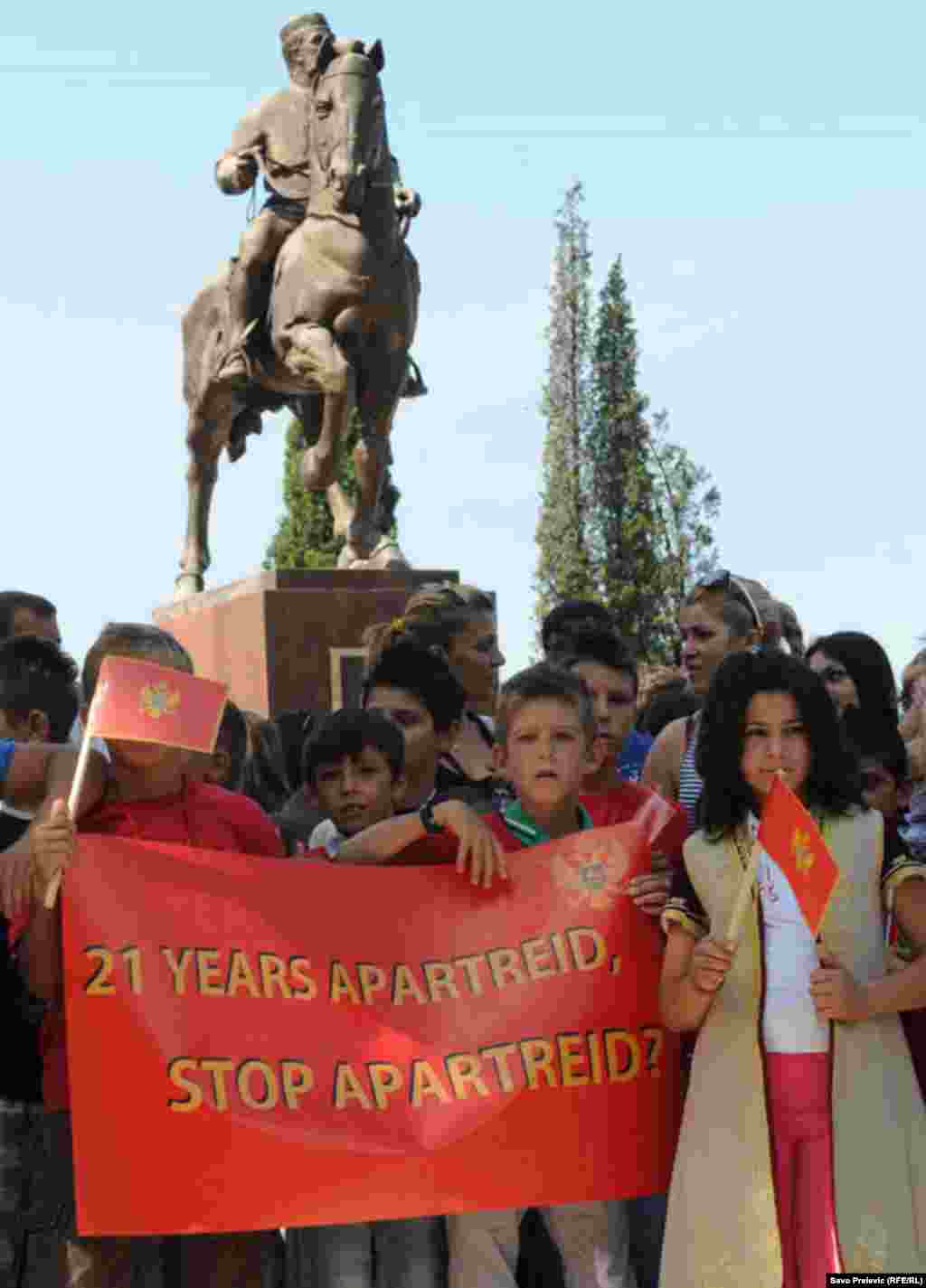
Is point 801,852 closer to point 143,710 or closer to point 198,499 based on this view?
point 143,710

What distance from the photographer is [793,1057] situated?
4.64 metres

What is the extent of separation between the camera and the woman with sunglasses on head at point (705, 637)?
6305mm

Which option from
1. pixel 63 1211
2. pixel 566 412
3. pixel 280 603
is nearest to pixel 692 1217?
pixel 63 1211

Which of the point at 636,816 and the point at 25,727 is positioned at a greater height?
the point at 25,727

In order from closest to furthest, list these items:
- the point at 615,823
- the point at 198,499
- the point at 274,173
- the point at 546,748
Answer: the point at 546,748, the point at 615,823, the point at 274,173, the point at 198,499

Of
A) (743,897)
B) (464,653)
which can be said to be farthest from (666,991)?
(464,653)

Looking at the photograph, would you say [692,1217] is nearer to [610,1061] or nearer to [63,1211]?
[610,1061]

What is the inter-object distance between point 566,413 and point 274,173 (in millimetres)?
47232

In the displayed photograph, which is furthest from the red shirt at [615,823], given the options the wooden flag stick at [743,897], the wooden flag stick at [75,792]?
the wooden flag stick at [75,792]

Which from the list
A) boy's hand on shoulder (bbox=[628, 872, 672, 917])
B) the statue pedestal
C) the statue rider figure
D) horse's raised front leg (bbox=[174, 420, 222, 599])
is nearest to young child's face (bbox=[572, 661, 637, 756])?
boy's hand on shoulder (bbox=[628, 872, 672, 917])

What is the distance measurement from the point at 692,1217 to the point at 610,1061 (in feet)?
1.47

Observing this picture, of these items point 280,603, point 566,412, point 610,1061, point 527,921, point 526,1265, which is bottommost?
point 526,1265

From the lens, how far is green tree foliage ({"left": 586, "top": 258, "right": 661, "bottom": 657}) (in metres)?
56.8

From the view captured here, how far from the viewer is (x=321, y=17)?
1455 cm
